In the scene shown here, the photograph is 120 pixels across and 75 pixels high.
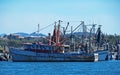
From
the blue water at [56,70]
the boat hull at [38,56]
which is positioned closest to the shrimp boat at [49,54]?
the boat hull at [38,56]

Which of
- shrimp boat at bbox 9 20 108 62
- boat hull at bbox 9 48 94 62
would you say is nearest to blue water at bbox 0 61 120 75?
shrimp boat at bbox 9 20 108 62

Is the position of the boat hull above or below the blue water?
above

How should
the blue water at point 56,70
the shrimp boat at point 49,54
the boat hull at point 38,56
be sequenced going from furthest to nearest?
the boat hull at point 38,56 < the shrimp boat at point 49,54 < the blue water at point 56,70

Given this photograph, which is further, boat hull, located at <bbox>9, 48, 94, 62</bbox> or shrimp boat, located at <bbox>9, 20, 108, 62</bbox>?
boat hull, located at <bbox>9, 48, 94, 62</bbox>

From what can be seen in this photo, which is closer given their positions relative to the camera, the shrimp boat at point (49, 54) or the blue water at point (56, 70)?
the blue water at point (56, 70)

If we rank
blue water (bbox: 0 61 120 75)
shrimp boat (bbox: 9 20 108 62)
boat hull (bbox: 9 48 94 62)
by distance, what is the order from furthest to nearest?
boat hull (bbox: 9 48 94 62) < shrimp boat (bbox: 9 20 108 62) < blue water (bbox: 0 61 120 75)

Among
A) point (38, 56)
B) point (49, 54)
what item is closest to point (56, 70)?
point (49, 54)

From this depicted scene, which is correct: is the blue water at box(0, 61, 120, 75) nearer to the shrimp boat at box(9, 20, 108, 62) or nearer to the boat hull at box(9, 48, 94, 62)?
the shrimp boat at box(9, 20, 108, 62)

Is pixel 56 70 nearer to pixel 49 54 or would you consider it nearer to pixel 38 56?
pixel 49 54

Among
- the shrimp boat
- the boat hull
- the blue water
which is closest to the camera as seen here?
the blue water

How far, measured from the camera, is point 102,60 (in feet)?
392

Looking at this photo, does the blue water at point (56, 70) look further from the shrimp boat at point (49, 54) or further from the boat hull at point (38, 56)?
the boat hull at point (38, 56)

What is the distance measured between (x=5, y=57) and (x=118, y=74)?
67.2m

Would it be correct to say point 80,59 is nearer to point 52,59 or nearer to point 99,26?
point 52,59
